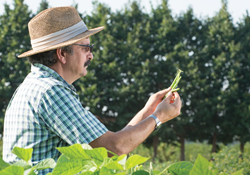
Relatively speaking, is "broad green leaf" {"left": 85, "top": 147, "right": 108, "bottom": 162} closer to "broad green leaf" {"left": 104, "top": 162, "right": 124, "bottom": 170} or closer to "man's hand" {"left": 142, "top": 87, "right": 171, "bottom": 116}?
"broad green leaf" {"left": 104, "top": 162, "right": 124, "bottom": 170}

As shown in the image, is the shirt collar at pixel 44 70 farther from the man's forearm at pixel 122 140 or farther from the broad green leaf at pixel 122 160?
the broad green leaf at pixel 122 160

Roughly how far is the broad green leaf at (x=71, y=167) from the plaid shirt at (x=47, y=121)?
2.48 ft

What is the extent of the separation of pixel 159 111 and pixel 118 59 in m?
19.1

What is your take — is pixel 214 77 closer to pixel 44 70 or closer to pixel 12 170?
pixel 44 70

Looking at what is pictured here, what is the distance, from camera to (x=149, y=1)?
2364 centimetres

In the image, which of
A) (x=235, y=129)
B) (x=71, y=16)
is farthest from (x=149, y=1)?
(x=71, y=16)

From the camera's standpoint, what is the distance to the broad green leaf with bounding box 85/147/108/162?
2.82 feet

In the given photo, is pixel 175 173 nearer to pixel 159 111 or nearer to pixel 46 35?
pixel 159 111

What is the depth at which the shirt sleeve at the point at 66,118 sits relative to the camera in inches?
64.3

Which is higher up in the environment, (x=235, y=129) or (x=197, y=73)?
(x=197, y=73)

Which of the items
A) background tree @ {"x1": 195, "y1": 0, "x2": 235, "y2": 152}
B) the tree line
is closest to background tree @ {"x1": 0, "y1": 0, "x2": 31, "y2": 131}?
the tree line

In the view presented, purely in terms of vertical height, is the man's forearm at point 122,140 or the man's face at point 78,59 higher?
the man's face at point 78,59

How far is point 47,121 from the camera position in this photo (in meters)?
1.66

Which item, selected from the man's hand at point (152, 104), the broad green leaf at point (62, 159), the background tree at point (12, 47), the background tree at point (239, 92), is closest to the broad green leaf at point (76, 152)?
the broad green leaf at point (62, 159)
